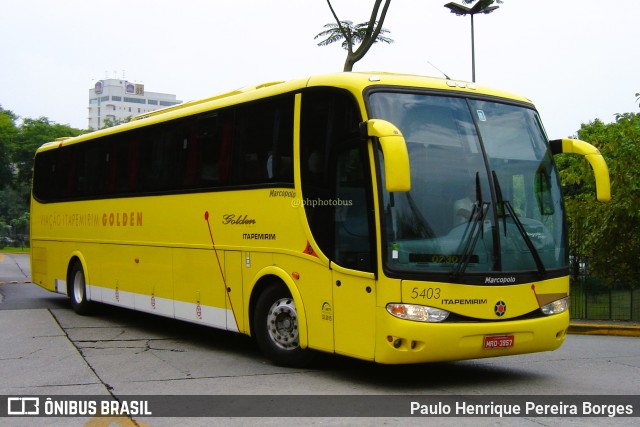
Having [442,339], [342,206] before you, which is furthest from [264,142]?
[442,339]

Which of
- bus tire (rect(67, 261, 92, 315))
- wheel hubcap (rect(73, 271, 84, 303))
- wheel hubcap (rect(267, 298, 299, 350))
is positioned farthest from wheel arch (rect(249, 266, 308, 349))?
wheel hubcap (rect(73, 271, 84, 303))

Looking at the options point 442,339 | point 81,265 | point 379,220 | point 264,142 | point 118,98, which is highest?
point 118,98

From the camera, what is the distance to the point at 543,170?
9.46 meters

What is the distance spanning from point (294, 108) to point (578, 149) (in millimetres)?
3362

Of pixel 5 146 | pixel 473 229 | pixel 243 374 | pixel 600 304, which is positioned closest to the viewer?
pixel 473 229

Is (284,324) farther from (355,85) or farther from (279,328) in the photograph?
(355,85)

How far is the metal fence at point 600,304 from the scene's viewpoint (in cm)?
1977

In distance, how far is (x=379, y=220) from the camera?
841cm

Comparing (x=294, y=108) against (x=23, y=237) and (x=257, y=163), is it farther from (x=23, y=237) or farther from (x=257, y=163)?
(x=23, y=237)

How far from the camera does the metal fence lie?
64.8ft

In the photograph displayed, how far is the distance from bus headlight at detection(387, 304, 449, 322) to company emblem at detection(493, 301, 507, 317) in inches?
24.8

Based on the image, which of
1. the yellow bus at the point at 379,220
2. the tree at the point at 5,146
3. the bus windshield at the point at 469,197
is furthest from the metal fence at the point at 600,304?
the tree at the point at 5,146

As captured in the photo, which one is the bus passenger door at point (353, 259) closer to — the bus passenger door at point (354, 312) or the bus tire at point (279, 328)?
the bus passenger door at point (354, 312)

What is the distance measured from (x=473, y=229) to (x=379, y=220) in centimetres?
98
